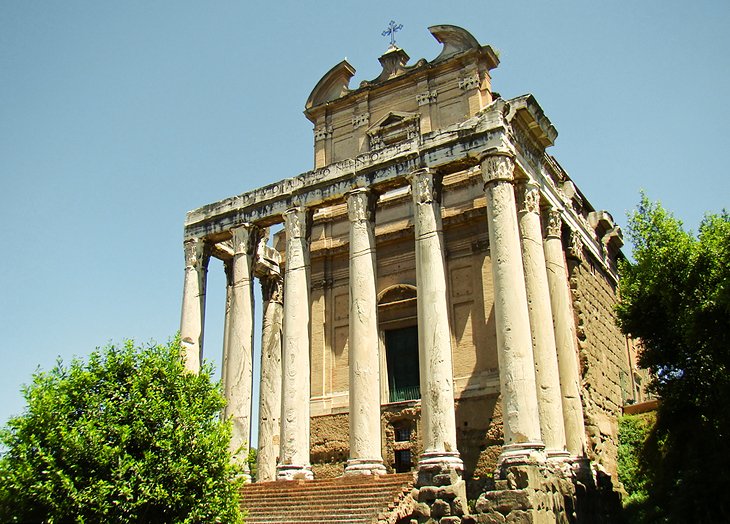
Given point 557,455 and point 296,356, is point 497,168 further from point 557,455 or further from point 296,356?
point 296,356

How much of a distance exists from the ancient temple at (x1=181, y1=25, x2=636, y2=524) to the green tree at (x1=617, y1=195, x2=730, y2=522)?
1986 mm

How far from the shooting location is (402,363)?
24.8 metres

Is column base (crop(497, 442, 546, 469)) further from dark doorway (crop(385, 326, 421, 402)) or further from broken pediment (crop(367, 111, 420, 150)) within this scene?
broken pediment (crop(367, 111, 420, 150))

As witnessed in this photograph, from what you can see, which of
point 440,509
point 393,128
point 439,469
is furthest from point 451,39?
point 440,509

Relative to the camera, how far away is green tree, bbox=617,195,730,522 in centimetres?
1738

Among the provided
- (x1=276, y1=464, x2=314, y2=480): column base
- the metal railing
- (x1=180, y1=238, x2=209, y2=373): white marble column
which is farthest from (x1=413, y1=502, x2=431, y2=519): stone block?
(x1=180, y1=238, x2=209, y2=373): white marble column

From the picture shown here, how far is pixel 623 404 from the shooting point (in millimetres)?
26672

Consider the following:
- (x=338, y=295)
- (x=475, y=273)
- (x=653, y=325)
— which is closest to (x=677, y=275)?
(x=653, y=325)

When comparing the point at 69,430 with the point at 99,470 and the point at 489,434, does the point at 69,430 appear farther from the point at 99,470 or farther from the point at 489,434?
the point at 489,434

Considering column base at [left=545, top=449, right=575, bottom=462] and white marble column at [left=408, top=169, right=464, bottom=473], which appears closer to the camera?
white marble column at [left=408, top=169, right=464, bottom=473]

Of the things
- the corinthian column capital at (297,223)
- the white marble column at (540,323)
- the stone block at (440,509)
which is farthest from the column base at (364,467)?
the corinthian column capital at (297,223)

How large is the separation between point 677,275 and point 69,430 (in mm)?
15855

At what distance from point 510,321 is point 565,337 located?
4195 mm

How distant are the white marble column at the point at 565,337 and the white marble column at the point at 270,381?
9.25 m
